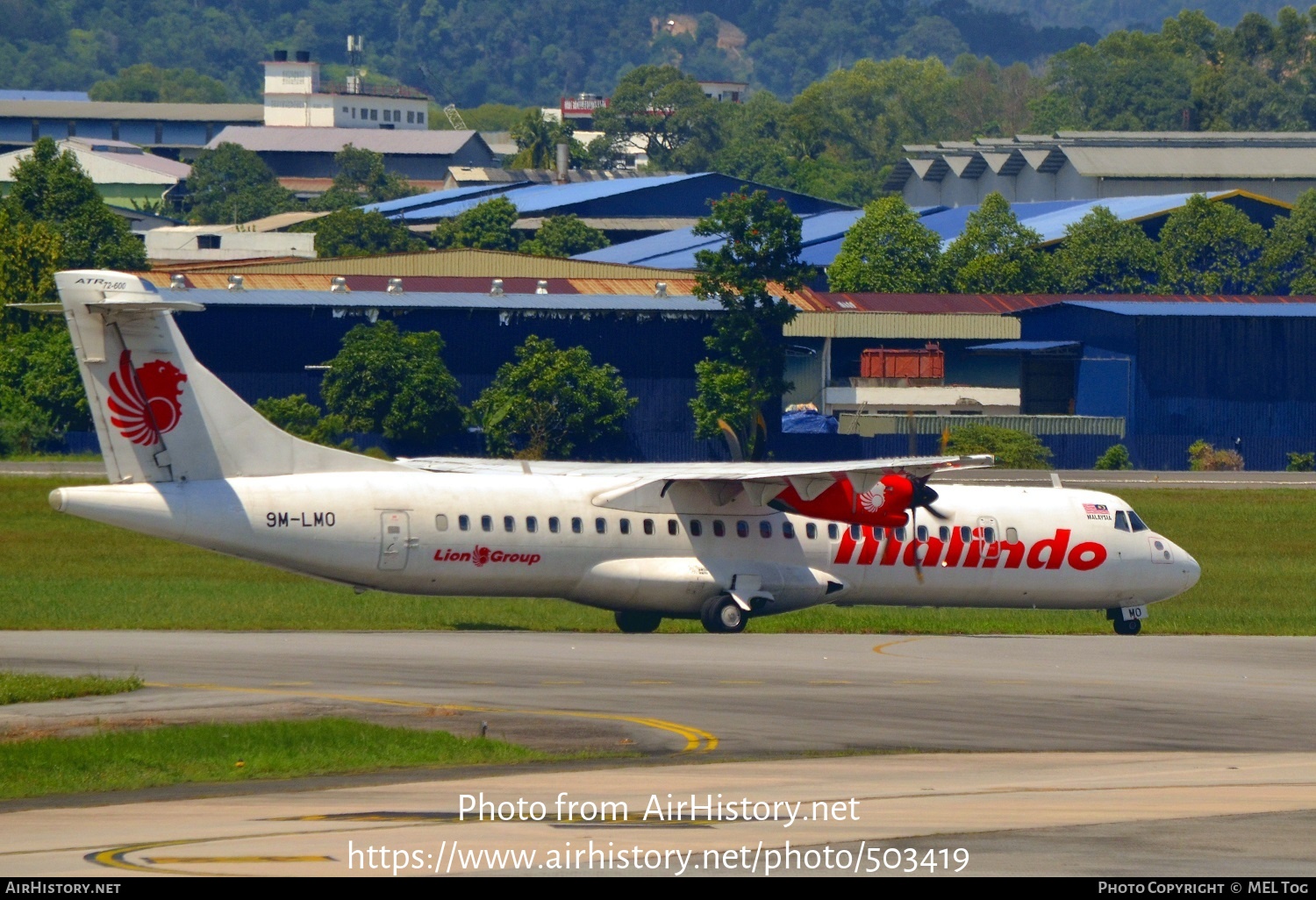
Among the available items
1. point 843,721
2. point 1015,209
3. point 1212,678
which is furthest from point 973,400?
point 843,721

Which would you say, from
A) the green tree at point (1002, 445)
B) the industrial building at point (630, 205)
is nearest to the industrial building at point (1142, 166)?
the industrial building at point (630, 205)

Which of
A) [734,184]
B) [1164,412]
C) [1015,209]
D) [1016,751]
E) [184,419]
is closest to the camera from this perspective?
[1016,751]

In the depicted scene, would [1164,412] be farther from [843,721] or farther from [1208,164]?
[843,721]

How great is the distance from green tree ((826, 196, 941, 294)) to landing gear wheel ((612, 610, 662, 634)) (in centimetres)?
8061

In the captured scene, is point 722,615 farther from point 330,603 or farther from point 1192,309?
point 1192,309

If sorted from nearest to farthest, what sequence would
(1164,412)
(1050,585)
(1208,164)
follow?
(1050,585), (1164,412), (1208,164)

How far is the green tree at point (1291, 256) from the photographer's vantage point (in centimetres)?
12125

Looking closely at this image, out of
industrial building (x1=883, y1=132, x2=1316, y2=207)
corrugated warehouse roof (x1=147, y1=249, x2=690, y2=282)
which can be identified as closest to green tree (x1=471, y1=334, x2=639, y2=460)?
corrugated warehouse roof (x1=147, y1=249, x2=690, y2=282)

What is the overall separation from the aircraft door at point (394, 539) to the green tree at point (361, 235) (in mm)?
115866

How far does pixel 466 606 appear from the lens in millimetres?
42625

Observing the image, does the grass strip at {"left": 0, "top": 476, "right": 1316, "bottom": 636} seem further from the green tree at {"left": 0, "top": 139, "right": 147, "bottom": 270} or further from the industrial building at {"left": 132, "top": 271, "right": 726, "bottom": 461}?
the green tree at {"left": 0, "top": 139, "right": 147, "bottom": 270}

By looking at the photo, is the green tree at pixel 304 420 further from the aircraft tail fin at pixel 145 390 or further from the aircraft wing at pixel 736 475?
the aircraft tail fin at pixel 145 390

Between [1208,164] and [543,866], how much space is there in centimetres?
15195

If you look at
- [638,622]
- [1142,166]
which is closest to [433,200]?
[1142,166]
